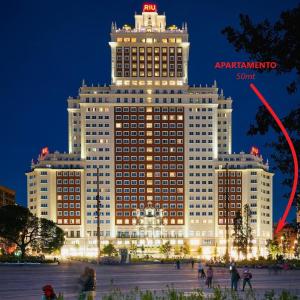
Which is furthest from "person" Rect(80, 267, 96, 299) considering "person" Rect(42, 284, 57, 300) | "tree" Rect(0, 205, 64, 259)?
"tree" Rect(0, 205, 64, 259)

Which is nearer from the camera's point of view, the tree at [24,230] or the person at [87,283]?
the person at [87,283]

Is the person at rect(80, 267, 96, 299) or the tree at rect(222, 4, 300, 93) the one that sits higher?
the tree at rect(222, 4, 300, 93)

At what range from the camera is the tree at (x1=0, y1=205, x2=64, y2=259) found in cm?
13038

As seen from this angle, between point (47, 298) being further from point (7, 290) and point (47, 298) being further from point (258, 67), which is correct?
point (7, 290)

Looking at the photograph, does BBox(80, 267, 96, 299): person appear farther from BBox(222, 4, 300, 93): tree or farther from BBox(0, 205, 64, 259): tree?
BBox(0, 205, 64, 259): tree

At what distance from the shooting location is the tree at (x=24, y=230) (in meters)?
130

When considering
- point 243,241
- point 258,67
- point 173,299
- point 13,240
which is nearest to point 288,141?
point 258,67

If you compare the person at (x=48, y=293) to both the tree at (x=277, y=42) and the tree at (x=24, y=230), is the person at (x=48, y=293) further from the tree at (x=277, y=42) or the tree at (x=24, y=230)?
the tree at (x=24, y=230)

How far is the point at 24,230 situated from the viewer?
Answer: 132750mm

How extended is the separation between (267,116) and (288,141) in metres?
1.02

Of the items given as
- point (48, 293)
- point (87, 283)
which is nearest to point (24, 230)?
point (87, 283)

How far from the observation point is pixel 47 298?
25.5 m

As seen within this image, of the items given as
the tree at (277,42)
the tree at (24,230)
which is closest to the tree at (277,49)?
the tree at (277,42)

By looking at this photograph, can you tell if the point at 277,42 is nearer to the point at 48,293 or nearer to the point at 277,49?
the point at 277,49
